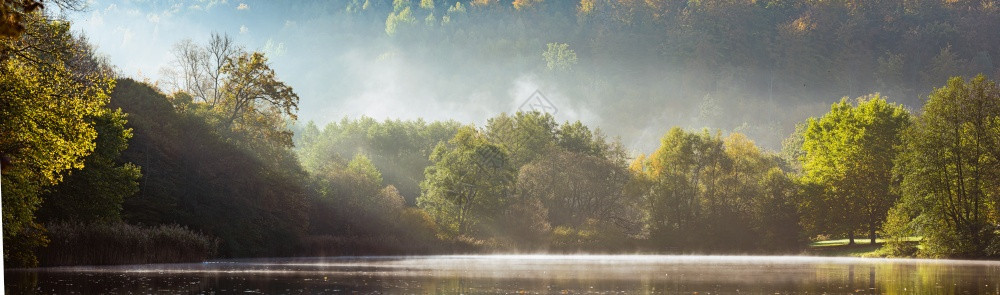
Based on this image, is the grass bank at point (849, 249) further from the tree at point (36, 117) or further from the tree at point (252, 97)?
the tree at point (36, 117)

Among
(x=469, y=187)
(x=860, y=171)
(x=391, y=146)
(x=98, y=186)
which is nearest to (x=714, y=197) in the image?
(x=860, y=171)

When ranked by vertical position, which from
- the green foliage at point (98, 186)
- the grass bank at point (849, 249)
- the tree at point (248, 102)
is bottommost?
the grass bank at point (849, 249)

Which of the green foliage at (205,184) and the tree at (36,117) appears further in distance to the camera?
the green foliage at (205,184)

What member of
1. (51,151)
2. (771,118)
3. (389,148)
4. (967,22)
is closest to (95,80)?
(51,151)

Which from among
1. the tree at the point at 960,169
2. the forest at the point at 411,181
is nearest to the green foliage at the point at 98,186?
the forest at the point at 411,181

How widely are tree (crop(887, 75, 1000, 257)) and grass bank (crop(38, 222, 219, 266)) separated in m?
45.6

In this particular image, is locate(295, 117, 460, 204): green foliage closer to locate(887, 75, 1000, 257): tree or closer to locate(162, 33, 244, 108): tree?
locate(162, 33, 244, 108): tree

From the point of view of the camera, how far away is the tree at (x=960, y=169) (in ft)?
201

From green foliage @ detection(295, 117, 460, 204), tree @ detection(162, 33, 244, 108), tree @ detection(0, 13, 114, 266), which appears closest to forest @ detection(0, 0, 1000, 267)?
tree @ detection(0, 13, 114, 266)

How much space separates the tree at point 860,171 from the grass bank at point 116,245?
5505 cm

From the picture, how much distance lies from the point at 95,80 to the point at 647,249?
69.0 metres

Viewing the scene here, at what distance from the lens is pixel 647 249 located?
9344 centimetres

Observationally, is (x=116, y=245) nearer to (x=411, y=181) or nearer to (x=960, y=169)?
(x=960, y=169)

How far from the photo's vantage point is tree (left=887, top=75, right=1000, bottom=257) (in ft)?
201
